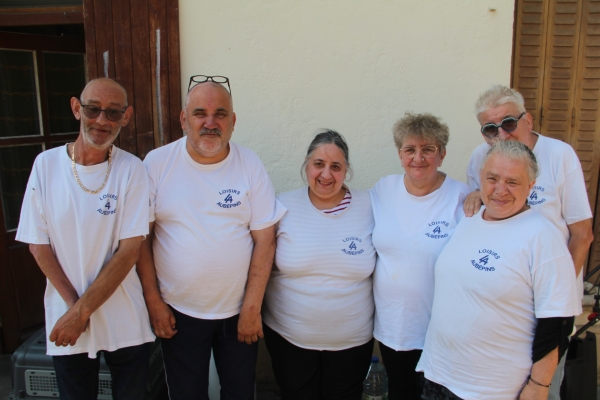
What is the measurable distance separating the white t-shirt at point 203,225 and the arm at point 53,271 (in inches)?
16.2

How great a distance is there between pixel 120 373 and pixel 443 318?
1.59m

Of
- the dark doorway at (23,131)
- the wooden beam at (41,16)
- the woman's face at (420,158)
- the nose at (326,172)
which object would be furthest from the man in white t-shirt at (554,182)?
the dark doorway at (23,131)

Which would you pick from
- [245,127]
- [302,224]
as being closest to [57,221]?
[302,224]

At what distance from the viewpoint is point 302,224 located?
7.52 ft

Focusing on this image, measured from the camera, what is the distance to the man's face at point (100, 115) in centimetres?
201

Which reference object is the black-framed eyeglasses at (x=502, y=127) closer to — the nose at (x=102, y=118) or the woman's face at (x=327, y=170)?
the woman's face at (x=327, y=170)

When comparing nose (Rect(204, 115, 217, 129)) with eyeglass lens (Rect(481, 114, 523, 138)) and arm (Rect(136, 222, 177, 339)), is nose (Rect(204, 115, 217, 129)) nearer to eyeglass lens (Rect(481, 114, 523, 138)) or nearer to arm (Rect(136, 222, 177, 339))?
arm (Rect(136, 222, 177, 339))

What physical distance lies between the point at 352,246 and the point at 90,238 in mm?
1259

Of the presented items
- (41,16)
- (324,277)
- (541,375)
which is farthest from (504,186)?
(41,16)

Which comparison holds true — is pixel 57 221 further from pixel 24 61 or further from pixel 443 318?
pixel 24 61

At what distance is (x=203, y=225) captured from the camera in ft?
6.98

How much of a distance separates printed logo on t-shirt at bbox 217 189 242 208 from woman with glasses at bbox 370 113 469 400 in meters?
0.75

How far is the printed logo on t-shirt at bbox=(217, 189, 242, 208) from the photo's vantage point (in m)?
2.16

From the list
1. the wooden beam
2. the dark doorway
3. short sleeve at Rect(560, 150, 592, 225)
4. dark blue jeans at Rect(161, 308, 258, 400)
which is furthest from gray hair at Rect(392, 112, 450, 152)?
the dark doorway
